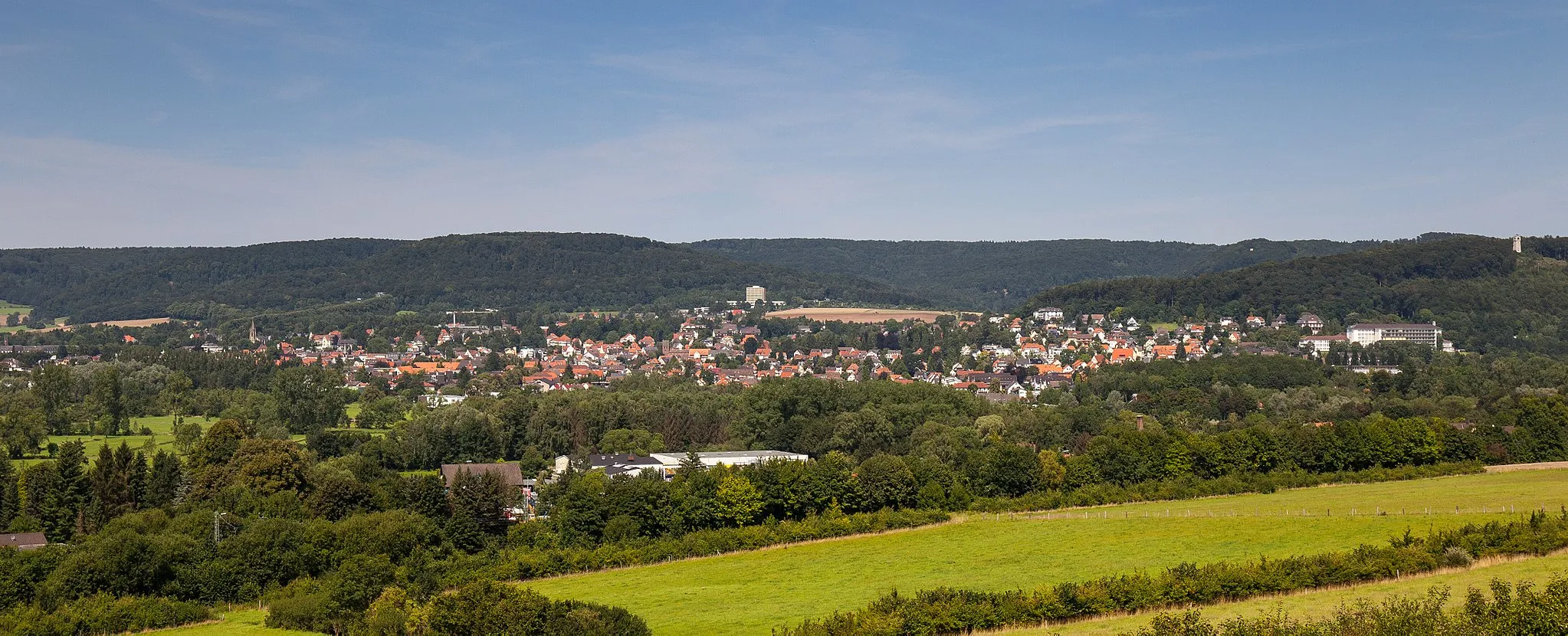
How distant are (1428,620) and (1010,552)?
701 inches

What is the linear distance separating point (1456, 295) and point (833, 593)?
5118 inches

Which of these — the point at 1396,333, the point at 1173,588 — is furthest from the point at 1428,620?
the point at 1396,333

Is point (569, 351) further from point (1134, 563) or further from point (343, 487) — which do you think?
point (1134, 563)

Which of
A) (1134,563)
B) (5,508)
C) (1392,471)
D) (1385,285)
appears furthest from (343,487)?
(1385,285)

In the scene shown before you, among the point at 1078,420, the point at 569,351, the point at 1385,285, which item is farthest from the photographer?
the point at 569,351

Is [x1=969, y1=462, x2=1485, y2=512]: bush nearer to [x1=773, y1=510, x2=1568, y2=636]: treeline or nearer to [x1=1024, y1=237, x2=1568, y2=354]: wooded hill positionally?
[x1=773, y1=510, x2=1568, y2=636]: treeline

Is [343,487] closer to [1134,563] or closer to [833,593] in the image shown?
[833,593]

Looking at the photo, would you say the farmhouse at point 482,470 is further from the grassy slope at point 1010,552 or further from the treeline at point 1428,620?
the treeline at point 1428,620

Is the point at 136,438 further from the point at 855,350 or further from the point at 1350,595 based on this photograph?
the point at 855,350

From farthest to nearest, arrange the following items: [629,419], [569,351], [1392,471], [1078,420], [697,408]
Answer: [569,351]
[697,408]
[629,419]
[1078,420]
[1392,471]

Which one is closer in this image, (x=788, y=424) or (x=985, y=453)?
(x=985, y=453)

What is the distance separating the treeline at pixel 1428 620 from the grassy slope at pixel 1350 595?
53.6 inches

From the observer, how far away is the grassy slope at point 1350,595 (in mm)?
33250

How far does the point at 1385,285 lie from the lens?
16388cm
